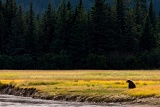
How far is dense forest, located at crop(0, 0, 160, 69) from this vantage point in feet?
390

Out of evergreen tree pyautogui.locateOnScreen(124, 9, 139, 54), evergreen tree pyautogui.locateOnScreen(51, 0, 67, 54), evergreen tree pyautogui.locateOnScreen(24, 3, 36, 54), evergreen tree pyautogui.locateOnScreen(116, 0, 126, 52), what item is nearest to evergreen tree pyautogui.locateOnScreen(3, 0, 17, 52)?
evergreen tree pyautogui.locateOnScreen(24, 3, 36, 54)

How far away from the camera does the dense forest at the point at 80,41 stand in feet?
390

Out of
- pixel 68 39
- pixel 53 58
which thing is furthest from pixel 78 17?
pixel 53 58

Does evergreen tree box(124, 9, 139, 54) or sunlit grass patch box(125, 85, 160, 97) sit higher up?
evergreen tree box(124, 9, 139, 54)

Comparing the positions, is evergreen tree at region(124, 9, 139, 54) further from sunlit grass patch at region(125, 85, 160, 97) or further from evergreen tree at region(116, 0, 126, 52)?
sunlit grass patch at region(125, 85, 160, 97)

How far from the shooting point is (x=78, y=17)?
127 meters

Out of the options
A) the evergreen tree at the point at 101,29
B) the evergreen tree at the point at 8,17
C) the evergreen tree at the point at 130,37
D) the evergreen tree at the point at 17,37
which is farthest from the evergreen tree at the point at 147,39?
the evergreen tree at the point at 8,17

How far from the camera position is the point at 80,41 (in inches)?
4865

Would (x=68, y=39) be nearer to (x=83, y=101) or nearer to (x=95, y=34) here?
(x=95, y=34)

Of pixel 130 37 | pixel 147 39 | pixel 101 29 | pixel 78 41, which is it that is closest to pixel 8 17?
pixel 78 41

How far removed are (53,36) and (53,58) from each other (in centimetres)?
1433

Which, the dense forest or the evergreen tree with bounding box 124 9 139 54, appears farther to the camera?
the evergreen tree with bounding box 124 9 139 54

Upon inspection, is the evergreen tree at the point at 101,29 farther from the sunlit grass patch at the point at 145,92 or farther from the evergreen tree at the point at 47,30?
the sunlit grass patch at the point at 145,92

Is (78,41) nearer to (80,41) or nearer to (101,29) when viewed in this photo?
(80,41)
